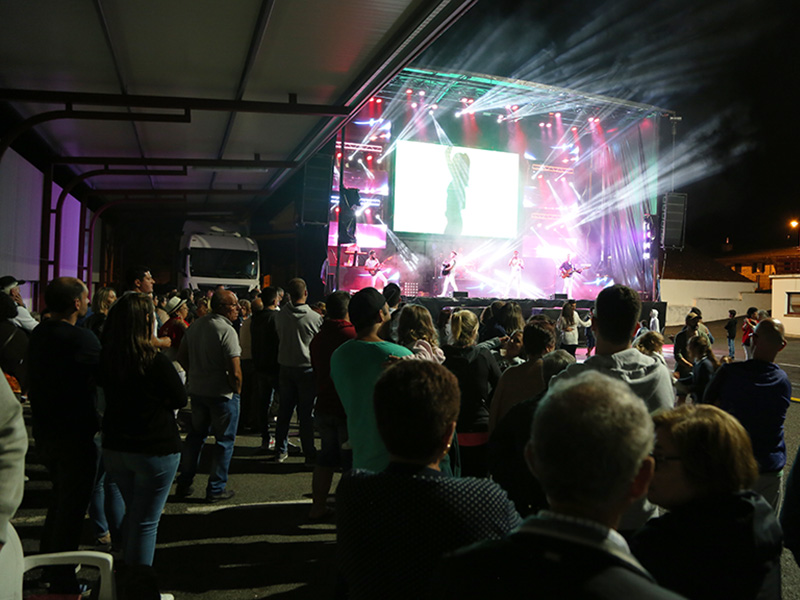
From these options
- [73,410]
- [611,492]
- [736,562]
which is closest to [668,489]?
[736,562]

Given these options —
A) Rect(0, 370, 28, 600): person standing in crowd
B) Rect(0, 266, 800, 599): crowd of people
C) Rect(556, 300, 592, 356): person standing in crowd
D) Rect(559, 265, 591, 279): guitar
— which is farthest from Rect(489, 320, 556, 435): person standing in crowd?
Rect(559, 265, 591, 279): guitar

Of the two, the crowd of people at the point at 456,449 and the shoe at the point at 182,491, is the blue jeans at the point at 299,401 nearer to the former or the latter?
the crowd of people at the point at 456,449

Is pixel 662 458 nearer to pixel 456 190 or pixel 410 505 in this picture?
pixel 410 505

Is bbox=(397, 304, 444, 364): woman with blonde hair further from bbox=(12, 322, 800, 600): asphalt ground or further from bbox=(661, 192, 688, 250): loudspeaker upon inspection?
bbox=(661, 192, 688, 250): loudspeaker

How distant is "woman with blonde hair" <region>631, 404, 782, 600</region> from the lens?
4.86ft

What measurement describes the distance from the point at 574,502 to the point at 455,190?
2132 cm

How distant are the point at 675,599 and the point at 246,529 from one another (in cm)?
389

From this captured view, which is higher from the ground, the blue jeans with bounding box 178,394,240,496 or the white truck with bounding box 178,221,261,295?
the white truck with bounding box 178,221,261,295

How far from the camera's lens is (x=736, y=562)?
1.49 meters

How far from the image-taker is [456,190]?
21.8m

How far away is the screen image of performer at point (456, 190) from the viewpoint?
2161 cm

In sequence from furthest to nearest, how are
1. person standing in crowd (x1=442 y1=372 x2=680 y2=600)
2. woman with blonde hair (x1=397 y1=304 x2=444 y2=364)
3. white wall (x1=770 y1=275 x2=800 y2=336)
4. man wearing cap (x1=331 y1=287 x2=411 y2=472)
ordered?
white wall (x1=770 y1=275 x2=800 y2=336)
woman with blonde hair (x1=397 y1=304 x2=444 y2=364)
man wearing cap (x1=331 y1=287 x2=411 y2=472)
person standing in crowd (x1=442 y1=372 x2=680 y2=600)

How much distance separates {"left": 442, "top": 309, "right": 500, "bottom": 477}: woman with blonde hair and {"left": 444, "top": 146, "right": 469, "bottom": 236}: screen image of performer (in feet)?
59.3

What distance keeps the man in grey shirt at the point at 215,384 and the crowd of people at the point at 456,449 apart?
0.05 feet
